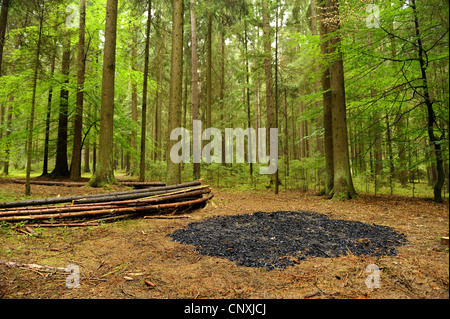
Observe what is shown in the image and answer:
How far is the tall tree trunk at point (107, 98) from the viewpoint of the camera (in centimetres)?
969

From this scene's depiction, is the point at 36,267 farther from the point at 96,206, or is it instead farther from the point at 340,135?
the point at 340,135

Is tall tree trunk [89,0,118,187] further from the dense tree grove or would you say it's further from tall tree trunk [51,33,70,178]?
tall tree trunk [51,33,70,178]

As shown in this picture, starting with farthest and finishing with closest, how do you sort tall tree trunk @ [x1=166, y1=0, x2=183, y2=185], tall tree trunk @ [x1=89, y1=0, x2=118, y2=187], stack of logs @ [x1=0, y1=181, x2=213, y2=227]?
1. tall tree trunk @ [x1=89, y1=0, x2=118, y2=187]
2. tall tree trunk @ [x1=166, y1=0, x2=183, y2=185]
3. stack of logs @ [x1=0, y1=181, x2=213, y2=227]

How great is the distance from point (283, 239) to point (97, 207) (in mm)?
4758

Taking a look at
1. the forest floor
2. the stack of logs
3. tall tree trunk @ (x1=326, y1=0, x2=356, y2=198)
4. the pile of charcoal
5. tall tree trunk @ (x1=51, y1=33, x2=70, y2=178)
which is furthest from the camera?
tall tree trunk @ (x1=51, y1=33, x2=70, y2=178)

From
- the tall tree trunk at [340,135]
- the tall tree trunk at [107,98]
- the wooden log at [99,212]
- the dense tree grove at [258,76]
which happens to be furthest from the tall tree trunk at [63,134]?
the tall tree trunk at [340,135]

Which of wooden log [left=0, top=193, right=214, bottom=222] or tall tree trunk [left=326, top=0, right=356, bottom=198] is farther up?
tall tree trunk [left=326, top=0, right=356, bottom=198]

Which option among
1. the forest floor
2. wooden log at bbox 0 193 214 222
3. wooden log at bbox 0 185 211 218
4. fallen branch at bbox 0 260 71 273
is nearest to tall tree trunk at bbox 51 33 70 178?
wooden log at bbox 0 185 211 218

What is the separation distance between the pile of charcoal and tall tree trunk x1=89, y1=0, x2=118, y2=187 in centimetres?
618

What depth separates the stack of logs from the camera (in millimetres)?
5371

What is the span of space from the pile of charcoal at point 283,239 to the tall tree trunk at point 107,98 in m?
6.18
